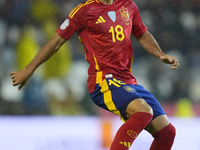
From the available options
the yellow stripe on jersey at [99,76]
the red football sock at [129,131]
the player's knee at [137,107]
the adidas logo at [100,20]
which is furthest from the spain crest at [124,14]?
the red football sock at [129,131]

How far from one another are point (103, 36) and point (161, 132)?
0.85 meters

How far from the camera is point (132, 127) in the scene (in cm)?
205

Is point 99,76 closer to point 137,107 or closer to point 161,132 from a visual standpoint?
point 137,107

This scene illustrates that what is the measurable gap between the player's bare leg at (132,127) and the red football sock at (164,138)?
13.8 inches

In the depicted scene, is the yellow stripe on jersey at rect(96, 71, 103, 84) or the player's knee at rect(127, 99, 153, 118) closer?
the player's knee at rect(127, 99, 153, 118)

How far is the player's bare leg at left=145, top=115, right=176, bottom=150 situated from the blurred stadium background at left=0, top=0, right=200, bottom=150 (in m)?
2.44

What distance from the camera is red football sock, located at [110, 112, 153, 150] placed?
204 cm

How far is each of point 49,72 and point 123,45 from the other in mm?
3542

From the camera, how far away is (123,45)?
7.96 ft

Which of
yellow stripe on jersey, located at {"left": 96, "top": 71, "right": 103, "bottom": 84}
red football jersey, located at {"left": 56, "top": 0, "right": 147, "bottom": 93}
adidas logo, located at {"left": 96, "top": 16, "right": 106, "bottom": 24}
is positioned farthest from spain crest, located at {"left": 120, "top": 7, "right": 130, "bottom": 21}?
yellow stripe on jersey, located at {"left": 96, "top": 71, "right": 103, "bottom": 84}

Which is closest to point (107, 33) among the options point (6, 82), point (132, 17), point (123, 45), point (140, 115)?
point (123, 45)

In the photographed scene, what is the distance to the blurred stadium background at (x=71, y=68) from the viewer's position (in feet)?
18.2

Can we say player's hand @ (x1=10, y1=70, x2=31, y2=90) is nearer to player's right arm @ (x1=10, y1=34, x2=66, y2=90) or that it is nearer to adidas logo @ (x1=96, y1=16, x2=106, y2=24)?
player's right arm @ (x1=10, y1=34, x2=66, y2=90)

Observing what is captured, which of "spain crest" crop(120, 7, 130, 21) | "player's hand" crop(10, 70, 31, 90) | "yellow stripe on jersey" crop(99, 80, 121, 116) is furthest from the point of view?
"spain crest" crop(120, 7, 130, 21)
